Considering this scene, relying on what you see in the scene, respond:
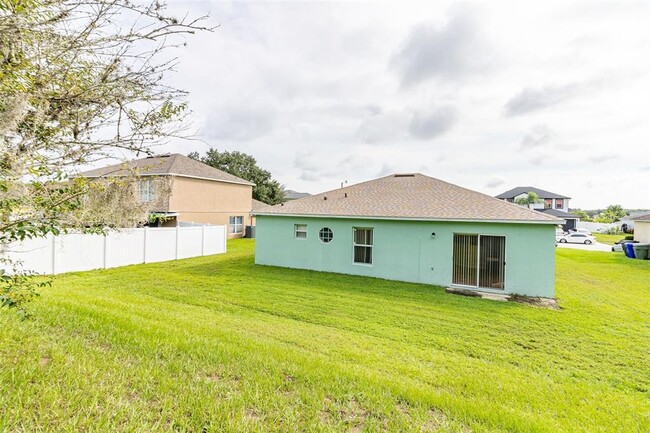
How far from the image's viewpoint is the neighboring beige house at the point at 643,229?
982 inches

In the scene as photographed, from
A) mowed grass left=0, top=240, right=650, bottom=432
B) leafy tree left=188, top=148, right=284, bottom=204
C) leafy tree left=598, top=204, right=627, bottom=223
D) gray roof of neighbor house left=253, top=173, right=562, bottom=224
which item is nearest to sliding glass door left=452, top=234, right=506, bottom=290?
gray roof of neighbor house left=253, top=173, right=562, bottom=224

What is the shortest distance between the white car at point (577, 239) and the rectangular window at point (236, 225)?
114ft

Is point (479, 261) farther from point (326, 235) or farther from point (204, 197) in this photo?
point (204, 197)

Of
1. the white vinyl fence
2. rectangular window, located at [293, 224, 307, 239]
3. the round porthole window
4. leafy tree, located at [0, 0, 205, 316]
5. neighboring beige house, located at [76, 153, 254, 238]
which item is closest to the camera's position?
leafy tree, located at [0, 0, 205, 316]

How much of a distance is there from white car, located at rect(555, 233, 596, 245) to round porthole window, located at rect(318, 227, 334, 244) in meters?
32.6

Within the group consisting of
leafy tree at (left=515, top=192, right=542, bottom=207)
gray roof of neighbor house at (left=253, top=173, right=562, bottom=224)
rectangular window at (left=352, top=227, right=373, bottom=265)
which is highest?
leafy tree at (left=515, top=192, right=542, bottom=207)

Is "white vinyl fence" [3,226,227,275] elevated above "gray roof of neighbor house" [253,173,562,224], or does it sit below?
below

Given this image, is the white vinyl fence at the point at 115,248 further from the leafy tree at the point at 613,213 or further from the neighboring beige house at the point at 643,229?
the leafy tree at the point at 613,213

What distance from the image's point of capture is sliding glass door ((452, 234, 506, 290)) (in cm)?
1055

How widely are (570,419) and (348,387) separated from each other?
252 cm

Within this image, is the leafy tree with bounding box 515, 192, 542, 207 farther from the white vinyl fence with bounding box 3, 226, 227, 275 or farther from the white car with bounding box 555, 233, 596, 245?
the white vinyl fence with bounding box 3, 226, 227, 275

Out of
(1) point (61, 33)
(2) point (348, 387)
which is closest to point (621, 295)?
(2) point (348, 387)

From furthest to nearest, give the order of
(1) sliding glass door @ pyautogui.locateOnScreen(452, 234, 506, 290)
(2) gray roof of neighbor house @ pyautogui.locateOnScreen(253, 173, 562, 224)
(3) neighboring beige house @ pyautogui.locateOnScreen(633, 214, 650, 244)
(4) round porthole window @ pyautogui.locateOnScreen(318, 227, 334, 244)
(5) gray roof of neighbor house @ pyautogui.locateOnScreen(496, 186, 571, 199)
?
(5) gray roof of neighbor house @ pyautogui.locateOnScreen(496, 186, 571, 199), (3) neighboring beige house @ pyautogui.locateOnScreen(633, 214, 650, 244), (4) round porthole window @ pyautogui.locateOnScreen(318, 227, 334, 244), (2) gray roof of neighbor house @ pyautogui.locateOnScreen(253, 173, 562, 224), (1) sliding glass door @ pyautogui.locateOnScreen(452, 234, 506, 290)

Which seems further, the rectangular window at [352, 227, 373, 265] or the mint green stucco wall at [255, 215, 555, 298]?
the rectangular window at [352, 227, 373, 265]
